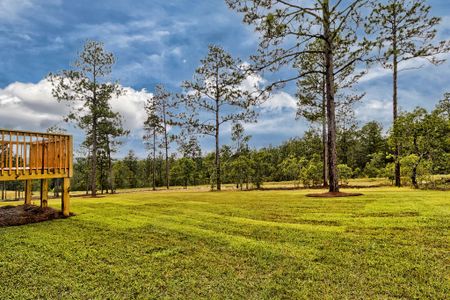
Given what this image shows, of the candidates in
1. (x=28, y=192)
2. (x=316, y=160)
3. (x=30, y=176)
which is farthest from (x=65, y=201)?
(x=316, y=160)

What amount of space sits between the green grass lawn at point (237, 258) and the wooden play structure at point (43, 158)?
4.67 ft

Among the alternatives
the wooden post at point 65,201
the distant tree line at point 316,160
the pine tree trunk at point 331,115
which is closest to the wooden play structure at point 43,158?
the wooden post at point 65,201

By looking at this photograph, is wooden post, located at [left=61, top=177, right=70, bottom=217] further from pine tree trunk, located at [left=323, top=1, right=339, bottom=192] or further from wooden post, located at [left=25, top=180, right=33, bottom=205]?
pine tree trunk, located at [left=323, top=1, right=339, bottom=192]

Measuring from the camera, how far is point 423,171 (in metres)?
13.1

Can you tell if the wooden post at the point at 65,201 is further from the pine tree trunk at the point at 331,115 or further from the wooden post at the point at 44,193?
the pine tree trunk at the point at 331,115

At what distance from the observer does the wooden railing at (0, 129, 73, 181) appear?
6.34 metres

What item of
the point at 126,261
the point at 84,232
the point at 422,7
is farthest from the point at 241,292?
the point at 422,7

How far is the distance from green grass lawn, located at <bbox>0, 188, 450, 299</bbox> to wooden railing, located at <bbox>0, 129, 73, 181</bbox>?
1434 mm

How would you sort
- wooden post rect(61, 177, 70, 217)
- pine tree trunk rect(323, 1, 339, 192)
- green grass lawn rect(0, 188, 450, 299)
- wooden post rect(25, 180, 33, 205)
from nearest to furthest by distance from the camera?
green grass lawn rect(0, 188, 450, 299) < wooden post rect(61, 177, 70, 217) < wooden post rect(25, 180, 33, 205) < pine tree trunk rect(323, 1, 339, 192)

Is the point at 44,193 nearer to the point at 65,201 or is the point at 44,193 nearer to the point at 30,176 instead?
the point at 65,201

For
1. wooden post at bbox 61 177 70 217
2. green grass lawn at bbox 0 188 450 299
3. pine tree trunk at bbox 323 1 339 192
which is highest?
pine tree trunk at bbox 323 1 339 192

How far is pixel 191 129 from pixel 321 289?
1912 centimetres

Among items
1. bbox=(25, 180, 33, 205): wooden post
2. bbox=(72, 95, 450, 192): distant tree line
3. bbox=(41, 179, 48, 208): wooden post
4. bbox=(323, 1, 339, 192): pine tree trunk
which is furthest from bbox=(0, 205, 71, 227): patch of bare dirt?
bbox=(72, 95, 450, 192): distant tree line

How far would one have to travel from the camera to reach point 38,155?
23.3ft
